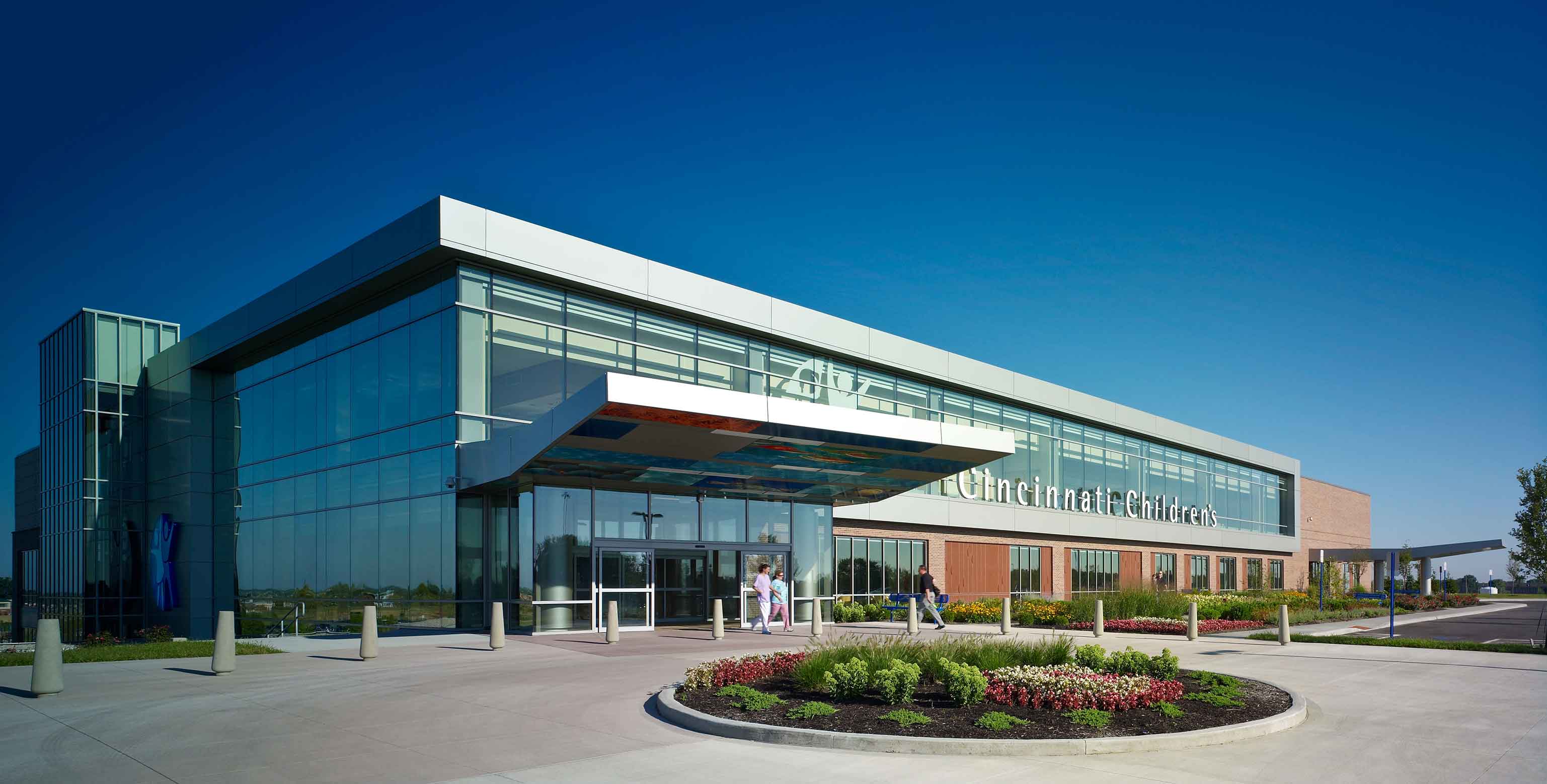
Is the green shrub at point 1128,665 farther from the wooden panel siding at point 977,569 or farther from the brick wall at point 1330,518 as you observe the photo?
the brick wall at point 1330,518

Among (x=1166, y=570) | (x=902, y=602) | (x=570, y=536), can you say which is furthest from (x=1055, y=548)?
(x=570, y=536)

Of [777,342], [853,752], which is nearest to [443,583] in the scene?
[777,342]

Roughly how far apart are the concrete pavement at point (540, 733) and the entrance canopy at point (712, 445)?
4.52 m

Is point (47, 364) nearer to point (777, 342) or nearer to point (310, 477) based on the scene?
point (310, 477)

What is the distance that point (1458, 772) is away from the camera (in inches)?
350

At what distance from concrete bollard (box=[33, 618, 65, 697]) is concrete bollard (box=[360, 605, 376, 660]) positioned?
5.29 metres

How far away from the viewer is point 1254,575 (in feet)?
213

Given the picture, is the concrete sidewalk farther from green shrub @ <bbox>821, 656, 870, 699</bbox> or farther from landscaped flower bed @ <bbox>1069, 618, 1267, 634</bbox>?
green shrub @ <bbox>821, 656, 870, 699</bbox>

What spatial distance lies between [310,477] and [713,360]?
12395 millimetres

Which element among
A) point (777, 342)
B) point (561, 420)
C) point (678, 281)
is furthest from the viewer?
point (777, 342)

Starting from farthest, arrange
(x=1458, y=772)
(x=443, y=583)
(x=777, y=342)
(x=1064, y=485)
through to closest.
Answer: (x=1064, y=485) → (x=777, y=342) → (x=443, y=583) → (x=1458, y=772)

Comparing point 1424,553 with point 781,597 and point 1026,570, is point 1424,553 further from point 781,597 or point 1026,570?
point 781,597

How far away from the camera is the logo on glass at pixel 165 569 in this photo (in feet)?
110

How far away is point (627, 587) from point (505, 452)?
5.38 m
